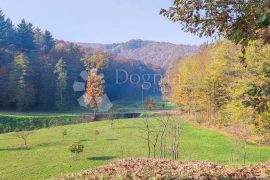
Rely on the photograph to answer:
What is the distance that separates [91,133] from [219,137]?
43.2 ft

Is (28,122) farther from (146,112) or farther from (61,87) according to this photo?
(61,87)

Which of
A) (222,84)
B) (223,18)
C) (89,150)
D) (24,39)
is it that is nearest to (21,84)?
(24,39)

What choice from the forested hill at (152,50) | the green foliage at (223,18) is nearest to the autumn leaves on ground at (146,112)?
the green foliage at (223,18)

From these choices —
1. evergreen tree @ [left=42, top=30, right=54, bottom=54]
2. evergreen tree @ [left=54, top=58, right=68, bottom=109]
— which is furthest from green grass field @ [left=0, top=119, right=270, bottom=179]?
evergreen tree @ [left=42, top=30, right=54, bottom=54]

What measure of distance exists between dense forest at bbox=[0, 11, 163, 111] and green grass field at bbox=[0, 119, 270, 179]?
23.2 metres

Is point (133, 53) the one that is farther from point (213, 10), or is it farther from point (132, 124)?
point (213, 10)

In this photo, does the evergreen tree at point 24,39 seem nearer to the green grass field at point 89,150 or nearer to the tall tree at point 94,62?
the tall tree at point 94,62

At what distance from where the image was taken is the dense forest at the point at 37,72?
57094mm

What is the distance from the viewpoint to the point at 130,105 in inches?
3118

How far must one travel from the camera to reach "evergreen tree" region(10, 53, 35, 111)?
55.9 metres

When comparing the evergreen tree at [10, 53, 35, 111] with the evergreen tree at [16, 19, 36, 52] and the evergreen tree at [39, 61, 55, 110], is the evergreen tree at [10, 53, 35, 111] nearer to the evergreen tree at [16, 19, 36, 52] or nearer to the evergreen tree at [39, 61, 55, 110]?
the evergreen tree at [39, 61, 55, 110]

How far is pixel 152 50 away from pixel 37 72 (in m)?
102

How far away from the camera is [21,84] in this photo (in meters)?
56.3

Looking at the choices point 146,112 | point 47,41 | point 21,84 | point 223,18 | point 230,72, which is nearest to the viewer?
point 223,18
